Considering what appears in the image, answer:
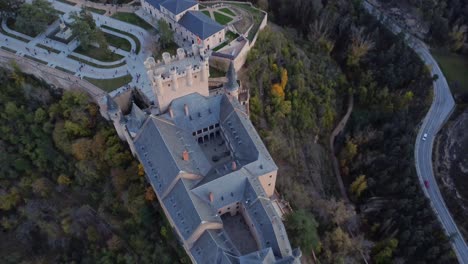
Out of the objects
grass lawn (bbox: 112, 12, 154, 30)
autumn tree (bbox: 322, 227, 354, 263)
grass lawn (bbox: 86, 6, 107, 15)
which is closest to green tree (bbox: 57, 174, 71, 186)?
grass lawn (bbox: 112, 12, 154, 30)

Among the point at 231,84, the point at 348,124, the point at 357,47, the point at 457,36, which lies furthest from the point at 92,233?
the point at 457,36

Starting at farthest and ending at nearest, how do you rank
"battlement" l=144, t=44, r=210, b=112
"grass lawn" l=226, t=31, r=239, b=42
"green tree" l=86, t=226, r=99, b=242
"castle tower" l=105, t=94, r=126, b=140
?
"grass lawn" l=226, t=31, r=239, b=42
"green tree" l=86, t=226, r=99, b=242
"castle tower" l=105, t=94, r=126, b=140
"battlement" l=144, t=44, r=210, b=112

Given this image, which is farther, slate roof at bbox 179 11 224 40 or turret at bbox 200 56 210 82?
slate roof at bbox 179 11 224 40

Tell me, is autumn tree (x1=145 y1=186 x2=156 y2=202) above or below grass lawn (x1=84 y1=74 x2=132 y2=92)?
below

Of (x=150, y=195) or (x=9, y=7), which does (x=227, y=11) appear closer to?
(x=9, y=7)

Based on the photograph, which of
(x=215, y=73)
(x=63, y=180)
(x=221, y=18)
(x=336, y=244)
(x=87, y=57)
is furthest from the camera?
(x=221, y=18)

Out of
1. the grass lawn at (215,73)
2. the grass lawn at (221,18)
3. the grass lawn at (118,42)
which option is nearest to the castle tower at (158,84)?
the grass lawn at (215,73)

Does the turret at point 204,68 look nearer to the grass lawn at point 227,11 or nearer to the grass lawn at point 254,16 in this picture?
the grass lawn at point 254,16

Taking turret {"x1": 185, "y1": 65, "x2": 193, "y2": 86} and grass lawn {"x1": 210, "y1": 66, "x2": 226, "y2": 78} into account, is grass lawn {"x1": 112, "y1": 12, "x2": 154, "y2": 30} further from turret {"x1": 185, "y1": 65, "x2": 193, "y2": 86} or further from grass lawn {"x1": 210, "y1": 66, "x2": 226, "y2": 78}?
turret {"x1": 185, "y1": 65, "x2": 193, "y2": 86}
